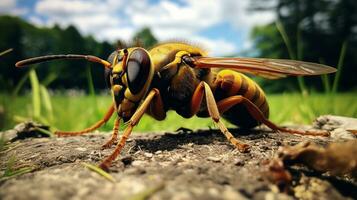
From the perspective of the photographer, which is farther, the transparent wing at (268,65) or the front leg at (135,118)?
the transparent wing at (268,65)

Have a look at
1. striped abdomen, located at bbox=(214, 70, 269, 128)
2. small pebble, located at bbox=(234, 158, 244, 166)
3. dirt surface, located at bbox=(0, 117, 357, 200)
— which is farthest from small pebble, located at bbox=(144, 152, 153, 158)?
striped abdomen, located at bbox=(214, 70, 269, 128)

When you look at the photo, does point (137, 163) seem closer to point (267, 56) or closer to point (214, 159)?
point (214, 159)

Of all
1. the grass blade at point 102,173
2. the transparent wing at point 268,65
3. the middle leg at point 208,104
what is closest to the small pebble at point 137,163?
the grass blade at point 102,173

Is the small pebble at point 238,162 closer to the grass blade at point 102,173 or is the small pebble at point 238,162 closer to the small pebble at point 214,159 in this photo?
the small pebble at point 214,159

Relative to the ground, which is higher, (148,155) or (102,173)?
(102,173)

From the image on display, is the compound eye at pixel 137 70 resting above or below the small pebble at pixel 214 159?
above

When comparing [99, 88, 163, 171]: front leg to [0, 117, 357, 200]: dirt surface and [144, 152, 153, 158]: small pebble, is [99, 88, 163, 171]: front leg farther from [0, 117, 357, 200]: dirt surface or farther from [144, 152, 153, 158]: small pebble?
[144, 152, 153, 158]: small pebble

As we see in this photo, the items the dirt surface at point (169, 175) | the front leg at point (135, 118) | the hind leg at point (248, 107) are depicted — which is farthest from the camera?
the hind leg at point (248, 107)

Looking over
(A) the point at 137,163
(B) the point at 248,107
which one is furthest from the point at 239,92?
(A) the point at 137,163
